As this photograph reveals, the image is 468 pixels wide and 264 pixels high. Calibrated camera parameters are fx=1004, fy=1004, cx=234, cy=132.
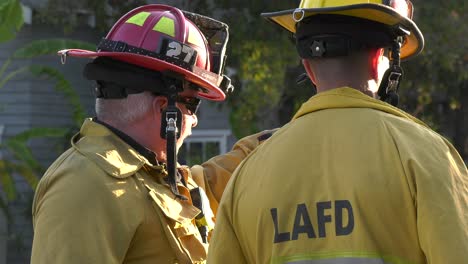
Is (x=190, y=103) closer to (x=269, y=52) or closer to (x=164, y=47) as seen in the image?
(x=164, y=47)

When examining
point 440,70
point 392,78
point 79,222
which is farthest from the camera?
point 440,70

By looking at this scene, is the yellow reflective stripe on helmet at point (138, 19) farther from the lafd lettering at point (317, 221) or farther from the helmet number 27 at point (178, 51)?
the lafd lettering at point (317, 221)

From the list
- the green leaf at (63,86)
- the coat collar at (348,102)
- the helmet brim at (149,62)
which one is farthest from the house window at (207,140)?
the coat collar at (348,102)

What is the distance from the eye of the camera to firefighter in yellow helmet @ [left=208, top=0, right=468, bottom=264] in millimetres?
2451

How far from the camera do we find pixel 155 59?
377cm

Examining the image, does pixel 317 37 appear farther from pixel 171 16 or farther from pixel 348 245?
pixel 171 16

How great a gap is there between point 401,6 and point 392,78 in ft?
0.77

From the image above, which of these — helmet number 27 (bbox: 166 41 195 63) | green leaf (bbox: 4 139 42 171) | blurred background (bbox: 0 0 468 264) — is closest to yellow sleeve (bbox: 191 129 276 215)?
helmet number 27 (bbox: 166 41 195 63)

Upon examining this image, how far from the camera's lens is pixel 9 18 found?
39.7 feet

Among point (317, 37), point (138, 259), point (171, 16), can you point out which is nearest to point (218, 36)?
point (171, 16)

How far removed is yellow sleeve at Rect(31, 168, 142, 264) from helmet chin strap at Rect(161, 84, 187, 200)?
0.92 ft

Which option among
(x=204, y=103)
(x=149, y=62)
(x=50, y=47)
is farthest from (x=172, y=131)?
(x=204, y=103)

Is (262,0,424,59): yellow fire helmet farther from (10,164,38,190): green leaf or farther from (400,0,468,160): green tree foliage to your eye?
(10,164,38,190): green leaf

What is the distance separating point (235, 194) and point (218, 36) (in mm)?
1530
